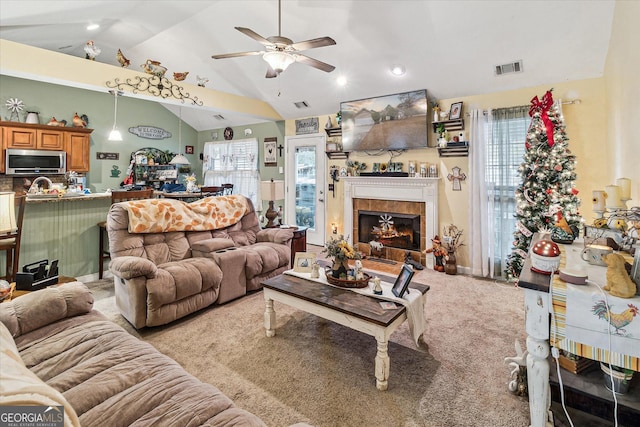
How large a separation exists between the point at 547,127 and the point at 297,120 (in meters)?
4.14

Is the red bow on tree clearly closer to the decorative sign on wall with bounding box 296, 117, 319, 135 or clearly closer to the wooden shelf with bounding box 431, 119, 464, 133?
the wooden shelf with bounding box 431, 119, 464, 133

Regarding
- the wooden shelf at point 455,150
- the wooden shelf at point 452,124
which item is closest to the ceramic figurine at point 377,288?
the wooden shelf at point 455,150

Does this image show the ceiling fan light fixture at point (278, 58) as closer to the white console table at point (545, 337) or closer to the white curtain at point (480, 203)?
the white console table at point (545, 337)

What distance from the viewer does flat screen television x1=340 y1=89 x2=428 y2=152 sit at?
14.9 ft

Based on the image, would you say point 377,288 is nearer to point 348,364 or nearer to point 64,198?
point 348,364

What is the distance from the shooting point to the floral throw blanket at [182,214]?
10.4ft

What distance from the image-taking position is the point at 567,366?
67.2 inches

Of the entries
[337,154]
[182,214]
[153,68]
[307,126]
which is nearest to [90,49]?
[153,68]

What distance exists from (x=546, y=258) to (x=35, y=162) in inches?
Answer: 293

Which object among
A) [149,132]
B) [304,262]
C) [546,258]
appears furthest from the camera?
[149,132]

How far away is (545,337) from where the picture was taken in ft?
4.69

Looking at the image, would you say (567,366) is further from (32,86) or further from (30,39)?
(32,86)

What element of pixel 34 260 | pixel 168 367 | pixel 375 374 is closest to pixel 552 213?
pixel 375 374

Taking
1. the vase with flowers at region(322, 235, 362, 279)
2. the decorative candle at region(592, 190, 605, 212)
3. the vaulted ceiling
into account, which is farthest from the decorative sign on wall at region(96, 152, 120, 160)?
the decorative candle at region(592, 190, 605, 212)
